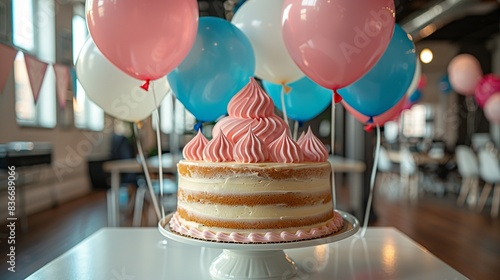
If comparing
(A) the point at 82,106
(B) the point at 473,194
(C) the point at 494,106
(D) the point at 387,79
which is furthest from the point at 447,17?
(D) the point at 387,79

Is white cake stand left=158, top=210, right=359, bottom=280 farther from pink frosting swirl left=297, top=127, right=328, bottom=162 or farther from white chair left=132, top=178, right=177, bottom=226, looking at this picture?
white chair left=132, top=178, right=177, bottom=226

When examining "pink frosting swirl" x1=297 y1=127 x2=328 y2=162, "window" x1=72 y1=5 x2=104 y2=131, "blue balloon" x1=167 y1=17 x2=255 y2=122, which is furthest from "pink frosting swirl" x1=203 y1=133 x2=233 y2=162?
"window" x1=72 y1=5 x2=104 y2=131

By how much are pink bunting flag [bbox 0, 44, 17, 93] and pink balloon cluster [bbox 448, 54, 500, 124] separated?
236 inches

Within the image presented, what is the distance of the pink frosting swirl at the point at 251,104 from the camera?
1.23 m

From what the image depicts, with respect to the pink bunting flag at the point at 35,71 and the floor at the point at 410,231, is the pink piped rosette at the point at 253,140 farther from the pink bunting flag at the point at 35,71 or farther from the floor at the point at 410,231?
the floor at the point at 410,231

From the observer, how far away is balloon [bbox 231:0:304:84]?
5.02 ft

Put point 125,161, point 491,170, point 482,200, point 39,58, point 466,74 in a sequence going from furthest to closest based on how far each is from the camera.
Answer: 1. point 482,200
2. point 466,74
3. point 491,170
4. point 125,161
5. point 39,58

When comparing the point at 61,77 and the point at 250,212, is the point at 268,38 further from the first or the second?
the point at 61,77

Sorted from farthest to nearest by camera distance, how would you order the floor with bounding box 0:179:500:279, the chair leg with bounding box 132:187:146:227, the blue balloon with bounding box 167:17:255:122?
the chair leg with bounding box 132:187:146:227 → the floor with bounding box 0:179:500:279 → the blue balloon with bounding box 167:17:255:122

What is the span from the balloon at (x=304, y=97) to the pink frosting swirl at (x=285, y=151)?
0.59 metres

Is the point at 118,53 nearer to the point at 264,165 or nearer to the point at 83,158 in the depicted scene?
the point at 264,165

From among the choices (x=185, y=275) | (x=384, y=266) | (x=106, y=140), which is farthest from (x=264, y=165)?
(x=106, y=140)

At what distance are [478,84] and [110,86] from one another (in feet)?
20.1

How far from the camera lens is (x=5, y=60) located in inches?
58.2
